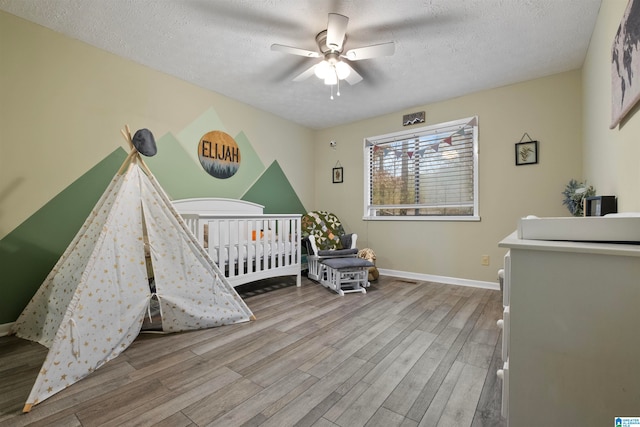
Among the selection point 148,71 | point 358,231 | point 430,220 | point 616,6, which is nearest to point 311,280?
point 358,231

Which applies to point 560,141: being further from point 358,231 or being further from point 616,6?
point 358,231

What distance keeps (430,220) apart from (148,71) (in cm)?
374

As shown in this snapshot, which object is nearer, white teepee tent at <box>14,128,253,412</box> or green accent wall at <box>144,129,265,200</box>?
white teepee tent at <box>14,128,253,412</box>

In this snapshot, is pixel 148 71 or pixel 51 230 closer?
pixel 51 230

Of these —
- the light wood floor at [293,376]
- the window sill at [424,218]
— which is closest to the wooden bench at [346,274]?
the light wood floor at [293,376]

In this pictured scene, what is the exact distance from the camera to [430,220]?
375 cm

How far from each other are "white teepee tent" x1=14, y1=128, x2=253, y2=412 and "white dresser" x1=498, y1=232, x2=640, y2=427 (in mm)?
2004

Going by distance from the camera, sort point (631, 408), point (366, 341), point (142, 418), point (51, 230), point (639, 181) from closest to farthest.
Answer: point (631, 408) → point (142, 418) → point (639, 181) → point (366, 341) → point (51, 230)

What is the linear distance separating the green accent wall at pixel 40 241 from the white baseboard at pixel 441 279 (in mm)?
3624

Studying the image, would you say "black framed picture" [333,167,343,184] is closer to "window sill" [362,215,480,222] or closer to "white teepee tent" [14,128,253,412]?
"window sill" [362,215,480,222]

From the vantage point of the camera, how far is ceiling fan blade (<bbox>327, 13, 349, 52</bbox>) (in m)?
1.89

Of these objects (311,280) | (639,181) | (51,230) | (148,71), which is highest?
(148,71)

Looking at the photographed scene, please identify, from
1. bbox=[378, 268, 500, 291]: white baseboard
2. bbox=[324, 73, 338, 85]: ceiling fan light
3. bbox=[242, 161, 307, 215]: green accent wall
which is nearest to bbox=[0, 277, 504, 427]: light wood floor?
bbox=[378, 268, 500, 291]: white baseboard

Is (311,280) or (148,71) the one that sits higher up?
(148,71)
